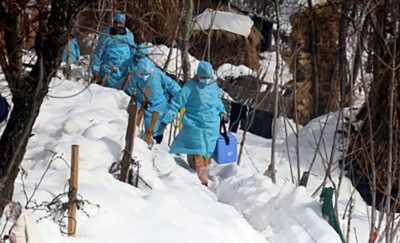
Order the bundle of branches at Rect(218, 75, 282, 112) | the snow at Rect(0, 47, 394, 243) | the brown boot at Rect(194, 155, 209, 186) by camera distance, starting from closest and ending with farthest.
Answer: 1. the snow at Rect(0, 47, 394, 243)
2. the brown boot at Rect(194, 155, 209, 186)
3. the bundle of branches at Rect(218, 75, 282, 112)

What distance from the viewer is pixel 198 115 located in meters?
7.69

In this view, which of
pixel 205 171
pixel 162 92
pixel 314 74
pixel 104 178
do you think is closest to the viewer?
pixel 104 178

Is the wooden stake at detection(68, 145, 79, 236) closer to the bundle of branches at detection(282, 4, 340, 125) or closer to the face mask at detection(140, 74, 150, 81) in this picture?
the face mask at detection(140, 74, 150, 81)

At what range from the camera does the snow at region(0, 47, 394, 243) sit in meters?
4.75

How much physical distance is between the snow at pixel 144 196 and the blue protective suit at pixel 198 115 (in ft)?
1.02

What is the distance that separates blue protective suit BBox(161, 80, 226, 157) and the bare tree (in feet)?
15.1

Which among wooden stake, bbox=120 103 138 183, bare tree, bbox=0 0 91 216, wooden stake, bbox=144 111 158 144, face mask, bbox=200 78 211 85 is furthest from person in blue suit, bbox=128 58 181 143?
bare tree, bbox=0 0 91 216

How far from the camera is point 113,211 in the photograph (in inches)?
195

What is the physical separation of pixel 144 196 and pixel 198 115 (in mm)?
2077

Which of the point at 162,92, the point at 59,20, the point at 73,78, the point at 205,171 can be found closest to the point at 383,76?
the point at 162,92

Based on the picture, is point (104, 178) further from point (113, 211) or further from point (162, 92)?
point (162, 92)

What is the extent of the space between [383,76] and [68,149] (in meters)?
5.70

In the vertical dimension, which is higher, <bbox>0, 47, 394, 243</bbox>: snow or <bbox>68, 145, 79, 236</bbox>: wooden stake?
<bbox>68, 145, 79, 236</bbox>: wooden stake

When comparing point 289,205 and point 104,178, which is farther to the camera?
point 289,205
